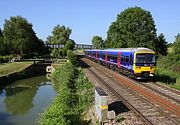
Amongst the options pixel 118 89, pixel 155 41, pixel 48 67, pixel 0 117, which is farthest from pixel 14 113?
pixel 155 41

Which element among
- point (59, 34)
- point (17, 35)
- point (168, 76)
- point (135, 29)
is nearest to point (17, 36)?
point (17, 35)

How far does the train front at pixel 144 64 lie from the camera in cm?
2827

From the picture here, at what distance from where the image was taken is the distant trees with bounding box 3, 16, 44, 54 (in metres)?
86.2

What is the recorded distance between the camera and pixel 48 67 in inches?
2581

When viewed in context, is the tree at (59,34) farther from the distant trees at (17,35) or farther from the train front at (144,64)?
the train front at (144,64)

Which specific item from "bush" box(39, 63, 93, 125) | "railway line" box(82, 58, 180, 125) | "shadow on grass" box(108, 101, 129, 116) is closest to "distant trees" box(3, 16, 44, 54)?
"bush" box(39, 63, 93, 125)

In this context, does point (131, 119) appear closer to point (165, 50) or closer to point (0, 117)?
point (0, 117)

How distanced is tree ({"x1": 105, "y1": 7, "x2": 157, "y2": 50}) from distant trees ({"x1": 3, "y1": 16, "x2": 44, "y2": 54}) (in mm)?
26201

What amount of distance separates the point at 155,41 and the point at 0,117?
54668mm

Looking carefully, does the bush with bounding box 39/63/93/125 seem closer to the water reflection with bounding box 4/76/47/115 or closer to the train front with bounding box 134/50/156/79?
the train front with bounding box 134/50/156/79

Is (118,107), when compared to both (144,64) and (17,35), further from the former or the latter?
(17,35)

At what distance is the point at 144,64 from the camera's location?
2831cm

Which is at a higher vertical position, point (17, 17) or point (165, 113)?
point (17, 17)

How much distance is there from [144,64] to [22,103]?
13249 mm
